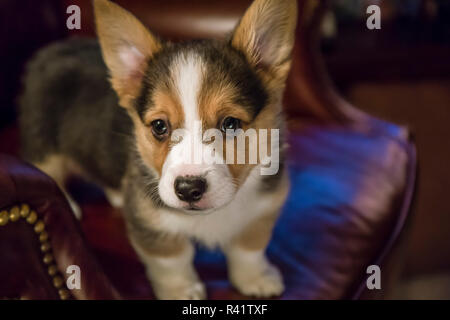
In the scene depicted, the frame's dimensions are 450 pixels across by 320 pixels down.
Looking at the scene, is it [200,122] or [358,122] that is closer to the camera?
[200,122]

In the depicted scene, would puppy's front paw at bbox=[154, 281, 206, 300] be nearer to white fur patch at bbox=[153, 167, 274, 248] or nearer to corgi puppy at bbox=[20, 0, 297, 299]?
corgi puppy at bbox=[20, 0, 297, 299]

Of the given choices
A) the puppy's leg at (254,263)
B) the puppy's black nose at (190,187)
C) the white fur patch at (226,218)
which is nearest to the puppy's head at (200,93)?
Result: the puppy's black nose at (190,187)

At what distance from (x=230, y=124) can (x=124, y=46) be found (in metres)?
0.39

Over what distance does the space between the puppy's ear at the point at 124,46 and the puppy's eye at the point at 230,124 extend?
30cm

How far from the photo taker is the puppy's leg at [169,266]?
1.36 m

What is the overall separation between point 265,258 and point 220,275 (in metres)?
0.15

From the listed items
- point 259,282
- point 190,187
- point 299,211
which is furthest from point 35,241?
point 299,211

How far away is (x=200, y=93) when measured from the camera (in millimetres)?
1146

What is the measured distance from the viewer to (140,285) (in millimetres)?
1404

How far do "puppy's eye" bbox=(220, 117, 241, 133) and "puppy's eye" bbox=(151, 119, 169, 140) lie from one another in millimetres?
147

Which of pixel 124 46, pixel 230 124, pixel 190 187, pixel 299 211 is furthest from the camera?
pixel 299 211

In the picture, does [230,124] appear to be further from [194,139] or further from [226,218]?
[226,218]
